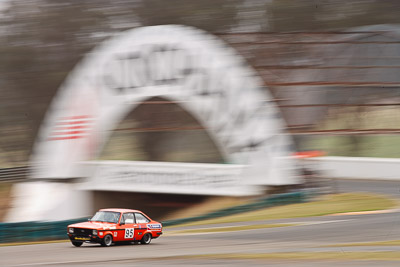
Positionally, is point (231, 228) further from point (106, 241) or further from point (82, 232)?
point (82, 232)

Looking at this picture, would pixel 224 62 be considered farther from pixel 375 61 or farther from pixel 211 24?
pixel 211 24

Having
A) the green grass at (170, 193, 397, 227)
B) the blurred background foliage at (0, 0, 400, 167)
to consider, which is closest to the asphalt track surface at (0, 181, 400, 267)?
the green grass at (170, 193, 397, 227)

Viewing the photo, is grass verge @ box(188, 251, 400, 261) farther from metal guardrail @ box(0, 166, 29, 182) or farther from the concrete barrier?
metal guardrail @ box(0, 166, 29, 182)

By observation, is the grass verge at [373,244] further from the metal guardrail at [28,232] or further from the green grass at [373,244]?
the metal guardrail at [28,232]

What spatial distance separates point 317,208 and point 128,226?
8173 millimetres

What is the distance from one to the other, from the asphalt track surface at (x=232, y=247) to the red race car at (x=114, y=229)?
223 mm

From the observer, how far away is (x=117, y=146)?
45000 millimetres

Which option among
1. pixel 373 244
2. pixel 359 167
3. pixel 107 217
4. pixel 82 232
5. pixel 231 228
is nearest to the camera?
pixel 373 244

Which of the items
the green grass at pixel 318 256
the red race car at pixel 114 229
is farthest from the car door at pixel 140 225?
the green grass at pixel 318 256

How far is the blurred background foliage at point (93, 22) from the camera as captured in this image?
42.9 m

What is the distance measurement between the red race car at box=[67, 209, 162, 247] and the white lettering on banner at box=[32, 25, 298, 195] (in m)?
9.38

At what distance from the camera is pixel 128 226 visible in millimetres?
13969

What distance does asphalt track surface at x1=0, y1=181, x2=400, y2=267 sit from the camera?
1081 centimetres

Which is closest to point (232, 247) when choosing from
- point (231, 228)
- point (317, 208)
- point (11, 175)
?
point (231, 228)
